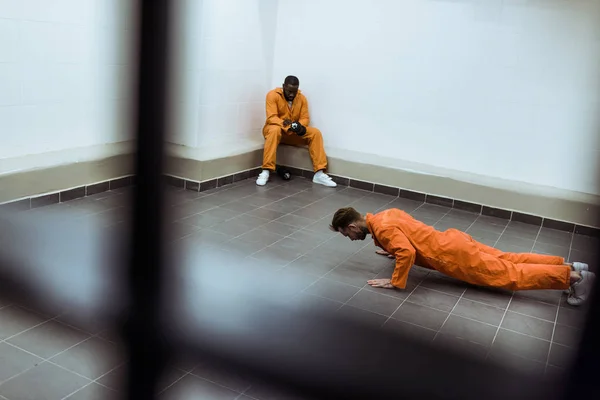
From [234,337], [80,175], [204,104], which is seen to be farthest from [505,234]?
[234,337]

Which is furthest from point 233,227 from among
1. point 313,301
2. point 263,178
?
point 263,178

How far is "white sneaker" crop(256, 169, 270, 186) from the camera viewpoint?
5.42 metres

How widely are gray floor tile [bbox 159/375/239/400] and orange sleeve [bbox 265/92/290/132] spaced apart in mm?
3590

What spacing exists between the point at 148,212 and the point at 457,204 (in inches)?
194

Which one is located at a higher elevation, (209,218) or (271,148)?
(271,148)

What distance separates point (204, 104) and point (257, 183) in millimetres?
866

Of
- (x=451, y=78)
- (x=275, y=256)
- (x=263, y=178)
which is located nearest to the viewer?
(x=275, y=256)

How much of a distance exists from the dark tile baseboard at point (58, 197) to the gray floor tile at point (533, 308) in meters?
2.40

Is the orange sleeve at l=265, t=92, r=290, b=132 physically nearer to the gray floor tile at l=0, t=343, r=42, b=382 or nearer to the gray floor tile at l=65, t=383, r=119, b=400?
the gray floor tile at l=0, t=343, r=42, b=382

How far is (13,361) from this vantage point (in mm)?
2291

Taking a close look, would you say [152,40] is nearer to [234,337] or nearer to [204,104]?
[234,337]

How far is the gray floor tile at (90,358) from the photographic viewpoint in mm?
2283

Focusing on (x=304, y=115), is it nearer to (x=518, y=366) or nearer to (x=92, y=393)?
(x=92, y=393)

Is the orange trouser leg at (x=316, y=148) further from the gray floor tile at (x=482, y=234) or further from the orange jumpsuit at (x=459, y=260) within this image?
the orange jumpsuit at (x=459, y=260)
